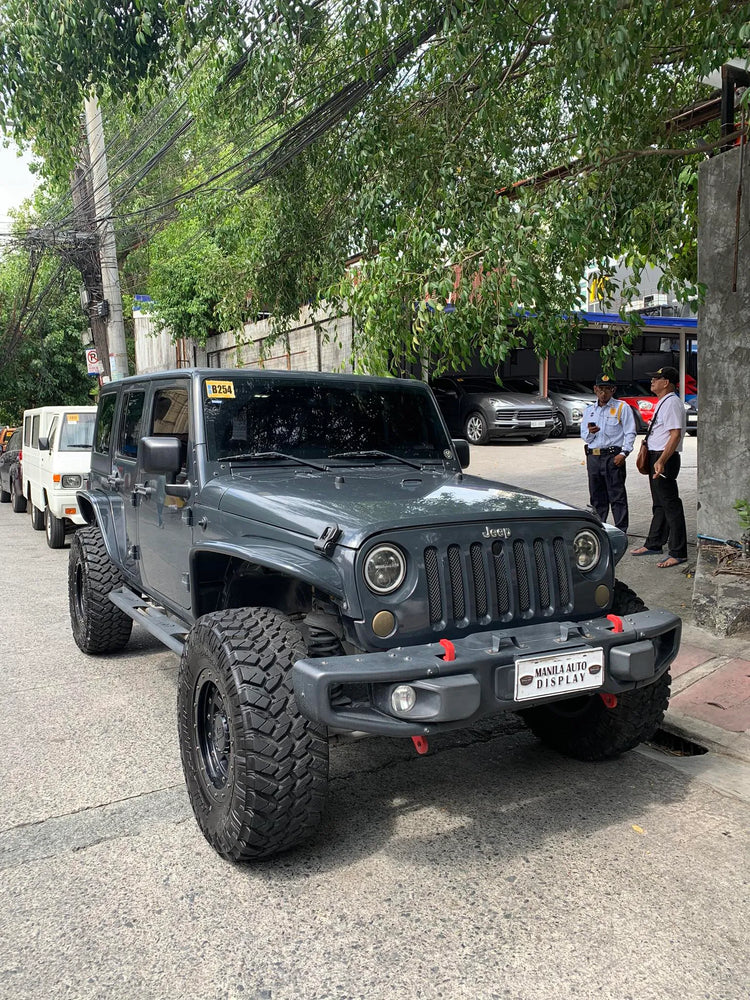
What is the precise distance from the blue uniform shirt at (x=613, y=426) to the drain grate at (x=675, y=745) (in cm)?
464

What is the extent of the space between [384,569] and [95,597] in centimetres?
319

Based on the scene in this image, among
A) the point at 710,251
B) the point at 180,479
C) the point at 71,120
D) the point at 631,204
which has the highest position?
the point at 71,120

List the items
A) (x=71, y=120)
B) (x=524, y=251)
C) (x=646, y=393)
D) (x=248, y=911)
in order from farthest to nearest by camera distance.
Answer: (x=646, y=393)
(x=71, y=120)
(x=524, y=251)
(x=248, y=911)

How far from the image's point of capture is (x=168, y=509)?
457 centimetres

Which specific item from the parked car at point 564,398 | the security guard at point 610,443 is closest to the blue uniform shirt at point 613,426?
the security guard at point 610,443

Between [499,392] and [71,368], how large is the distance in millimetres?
21356

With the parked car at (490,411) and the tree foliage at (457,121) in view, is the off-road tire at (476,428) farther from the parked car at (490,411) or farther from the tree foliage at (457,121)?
the tree foliage at (457,121)

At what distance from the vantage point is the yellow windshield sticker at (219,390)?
4.33m

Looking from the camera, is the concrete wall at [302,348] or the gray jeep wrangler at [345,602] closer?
the gray jeep wrangler at [345,602]

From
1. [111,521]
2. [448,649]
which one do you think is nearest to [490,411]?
[111,521]

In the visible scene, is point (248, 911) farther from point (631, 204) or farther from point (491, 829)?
point (631, 204)

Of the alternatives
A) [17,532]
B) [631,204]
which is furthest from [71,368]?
[631,204]

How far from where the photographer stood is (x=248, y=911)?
2926mm

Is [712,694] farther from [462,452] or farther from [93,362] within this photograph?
[93,362]
